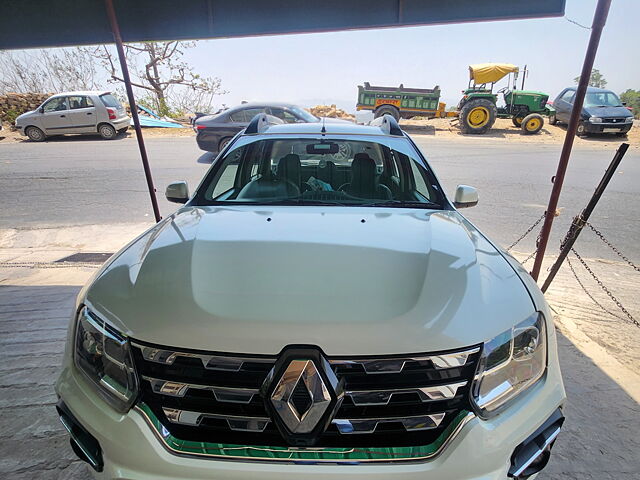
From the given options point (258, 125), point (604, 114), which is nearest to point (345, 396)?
point (258, 125)

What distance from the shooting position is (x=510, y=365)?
1289 millimetres

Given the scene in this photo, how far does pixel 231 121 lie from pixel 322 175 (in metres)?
8.95

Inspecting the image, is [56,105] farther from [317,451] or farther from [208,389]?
[317,451]

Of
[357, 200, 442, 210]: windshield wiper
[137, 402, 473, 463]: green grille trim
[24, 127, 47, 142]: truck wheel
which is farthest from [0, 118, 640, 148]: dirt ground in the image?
[137, 402, 473, 463]: green grille trim

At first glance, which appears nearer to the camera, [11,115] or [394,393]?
[394,393]

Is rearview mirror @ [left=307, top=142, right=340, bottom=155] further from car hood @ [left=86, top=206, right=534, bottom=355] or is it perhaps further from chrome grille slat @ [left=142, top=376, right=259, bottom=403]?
chrome grille slat @ [left=142, top=376, right=259, bottom=403]

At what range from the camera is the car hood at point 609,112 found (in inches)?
586

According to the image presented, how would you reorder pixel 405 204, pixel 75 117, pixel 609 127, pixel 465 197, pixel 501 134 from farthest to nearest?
pixel 501 134
pixel 609 127
pixel 75 117
pixel 465 197
pixel 405 204

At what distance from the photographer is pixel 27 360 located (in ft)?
8.79

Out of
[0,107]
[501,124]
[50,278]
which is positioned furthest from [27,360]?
[0,107]

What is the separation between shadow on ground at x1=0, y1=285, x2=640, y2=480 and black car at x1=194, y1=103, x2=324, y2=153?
27.6 feet

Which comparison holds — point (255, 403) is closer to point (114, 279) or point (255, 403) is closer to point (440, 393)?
point (440, 393)

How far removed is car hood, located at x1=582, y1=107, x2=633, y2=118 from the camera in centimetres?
1488

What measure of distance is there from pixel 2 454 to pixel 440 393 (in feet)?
7.17
